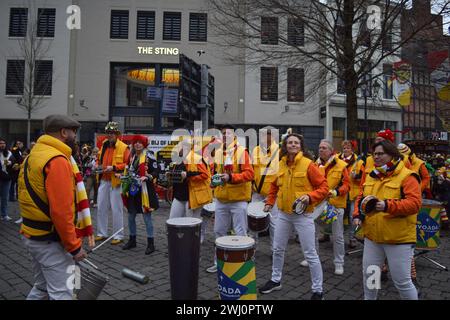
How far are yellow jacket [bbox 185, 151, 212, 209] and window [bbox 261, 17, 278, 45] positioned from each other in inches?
249

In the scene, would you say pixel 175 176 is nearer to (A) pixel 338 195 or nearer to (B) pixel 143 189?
(B) pixel 143 189

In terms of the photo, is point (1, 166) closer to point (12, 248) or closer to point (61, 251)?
point (12, 248)

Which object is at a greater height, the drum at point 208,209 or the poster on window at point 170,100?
the poster on window at point 170,100

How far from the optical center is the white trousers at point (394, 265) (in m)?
3.16

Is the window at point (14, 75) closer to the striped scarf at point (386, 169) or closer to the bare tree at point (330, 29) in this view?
the bare tree at point (330, 29)

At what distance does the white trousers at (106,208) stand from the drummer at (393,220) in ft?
15.3

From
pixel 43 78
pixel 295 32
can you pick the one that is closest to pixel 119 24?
pixel 43 78

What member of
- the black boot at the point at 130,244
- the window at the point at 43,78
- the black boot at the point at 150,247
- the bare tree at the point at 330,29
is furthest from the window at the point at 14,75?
the black boot at the point at 150,247

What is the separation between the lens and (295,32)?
10.1 m

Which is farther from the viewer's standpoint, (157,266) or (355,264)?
(355,264)

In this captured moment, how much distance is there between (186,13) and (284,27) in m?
15.4

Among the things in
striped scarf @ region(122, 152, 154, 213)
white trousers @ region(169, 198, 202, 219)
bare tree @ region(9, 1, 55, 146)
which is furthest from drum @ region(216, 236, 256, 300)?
bare tree @ region(9, 1, 55, 146)

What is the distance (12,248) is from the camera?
5891mm
